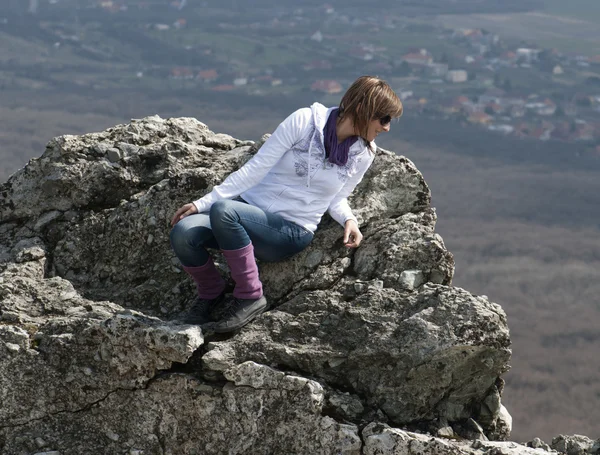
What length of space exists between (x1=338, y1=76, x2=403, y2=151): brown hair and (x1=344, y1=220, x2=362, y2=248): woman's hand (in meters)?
0.94

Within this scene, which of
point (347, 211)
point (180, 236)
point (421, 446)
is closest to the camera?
point (421, 446)

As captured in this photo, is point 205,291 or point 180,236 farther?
point 205,291

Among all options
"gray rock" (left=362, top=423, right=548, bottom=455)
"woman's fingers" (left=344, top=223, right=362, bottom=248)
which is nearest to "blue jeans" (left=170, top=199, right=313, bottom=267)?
"woman's fingers" (left=344, top=223, right=362, bottom=248)

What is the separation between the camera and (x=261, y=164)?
25.3ft

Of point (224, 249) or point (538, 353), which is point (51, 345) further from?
point (538, 353)

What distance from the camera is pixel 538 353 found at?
92.4 m

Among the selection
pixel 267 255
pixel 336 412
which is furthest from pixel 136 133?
pixel 336 412

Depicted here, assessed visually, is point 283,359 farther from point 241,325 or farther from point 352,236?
point 352,236

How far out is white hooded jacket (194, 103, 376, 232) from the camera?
772cm

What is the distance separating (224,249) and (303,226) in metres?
0.83

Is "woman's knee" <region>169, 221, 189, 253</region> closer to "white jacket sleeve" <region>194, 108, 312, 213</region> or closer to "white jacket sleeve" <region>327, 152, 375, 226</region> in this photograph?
"white jacket sleeve" <region>194, 108, 312, 213</region>

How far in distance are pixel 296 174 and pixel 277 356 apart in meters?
1.63

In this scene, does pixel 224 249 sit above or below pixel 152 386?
above

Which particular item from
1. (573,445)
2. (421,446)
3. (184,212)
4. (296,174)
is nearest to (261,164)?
(296,174)
